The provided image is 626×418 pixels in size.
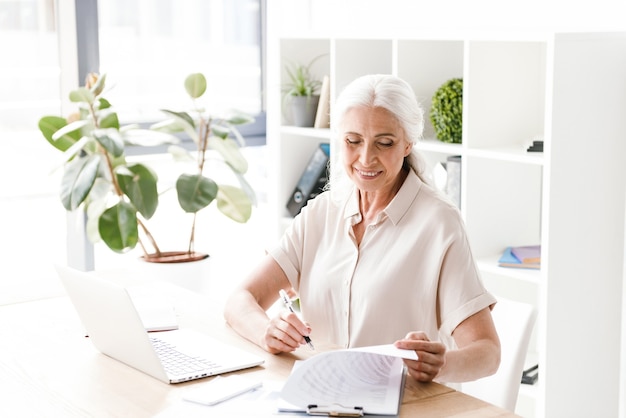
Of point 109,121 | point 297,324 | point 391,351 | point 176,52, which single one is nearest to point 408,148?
point 297,324

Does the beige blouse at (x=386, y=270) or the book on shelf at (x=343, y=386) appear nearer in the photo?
the book on shelf at (x=343, y=386)

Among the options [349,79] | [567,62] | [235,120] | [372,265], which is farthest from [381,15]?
[372,265]

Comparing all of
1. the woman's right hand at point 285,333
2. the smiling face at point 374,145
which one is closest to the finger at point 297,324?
the woman's right hand at point 285,333

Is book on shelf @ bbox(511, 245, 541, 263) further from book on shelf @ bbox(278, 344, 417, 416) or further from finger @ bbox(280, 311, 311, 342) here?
book on shelf @ bbox(278, 344, 417, 416)

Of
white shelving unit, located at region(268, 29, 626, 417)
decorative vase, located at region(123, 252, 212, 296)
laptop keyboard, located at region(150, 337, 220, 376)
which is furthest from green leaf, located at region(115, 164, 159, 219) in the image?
laptop keyboard, located at region(150, 337, 220, 376)

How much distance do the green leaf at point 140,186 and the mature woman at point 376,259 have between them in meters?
1.34

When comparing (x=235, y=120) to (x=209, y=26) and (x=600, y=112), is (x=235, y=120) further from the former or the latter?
(x=600, y=112)

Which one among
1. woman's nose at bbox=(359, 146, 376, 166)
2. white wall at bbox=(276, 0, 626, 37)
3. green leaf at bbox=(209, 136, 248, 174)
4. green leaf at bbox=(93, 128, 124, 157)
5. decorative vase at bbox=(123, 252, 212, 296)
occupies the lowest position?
decorative vase at bbox=(123, 252, 212, 296)

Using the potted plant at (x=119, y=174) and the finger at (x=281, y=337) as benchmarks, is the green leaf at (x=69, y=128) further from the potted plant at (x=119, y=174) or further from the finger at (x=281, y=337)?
the finger at (x=281, y=337)

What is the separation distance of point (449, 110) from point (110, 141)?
1.28 m

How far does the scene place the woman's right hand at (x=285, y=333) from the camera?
208 cm

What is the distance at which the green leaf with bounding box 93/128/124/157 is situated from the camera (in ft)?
11.8

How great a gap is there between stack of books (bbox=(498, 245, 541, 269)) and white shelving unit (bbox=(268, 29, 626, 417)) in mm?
43

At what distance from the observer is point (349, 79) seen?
12.9ft
